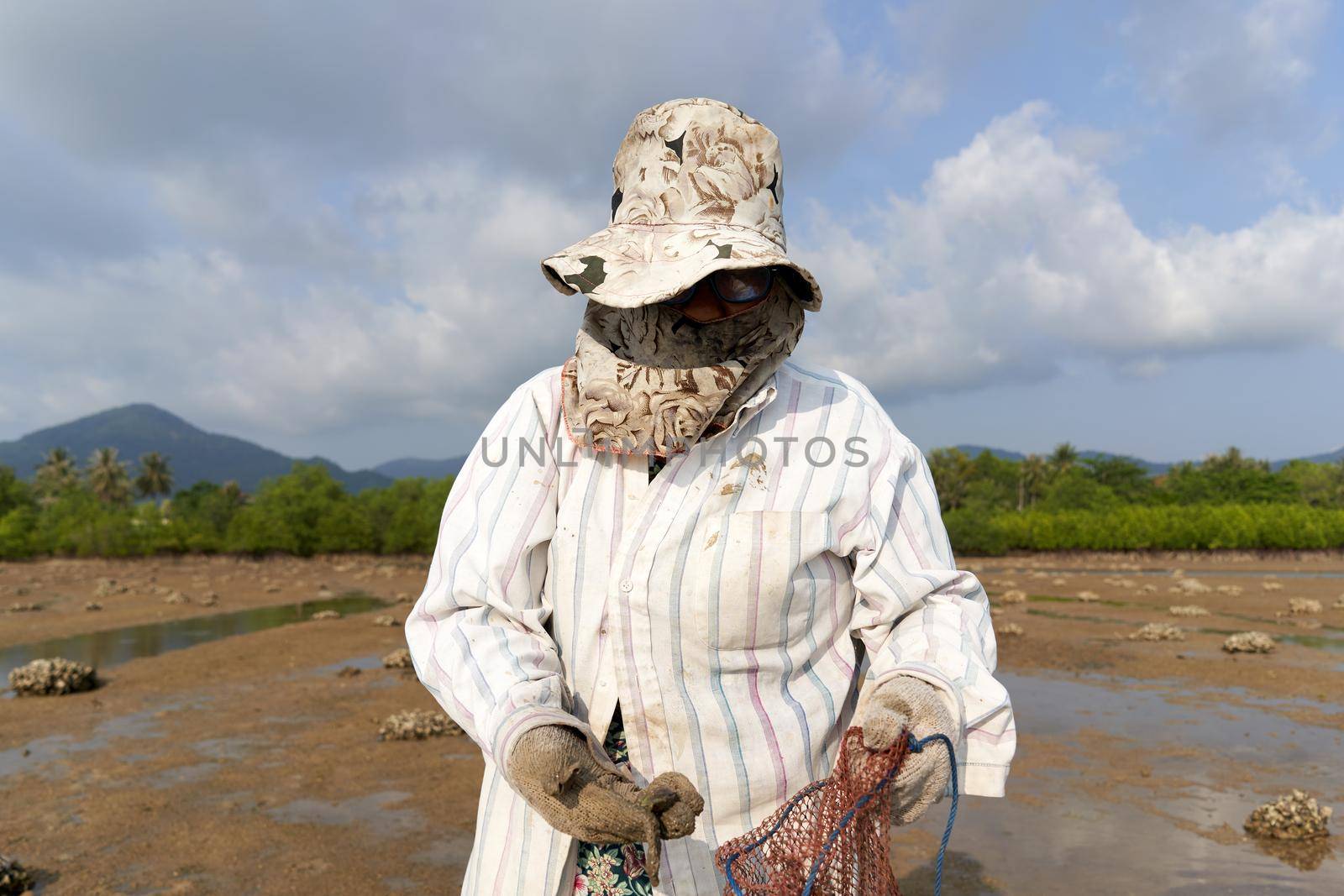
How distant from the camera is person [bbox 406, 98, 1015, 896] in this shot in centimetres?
160

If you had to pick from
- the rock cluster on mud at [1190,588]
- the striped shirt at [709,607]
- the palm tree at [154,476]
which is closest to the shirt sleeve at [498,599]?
the striped shirt at [709,607]

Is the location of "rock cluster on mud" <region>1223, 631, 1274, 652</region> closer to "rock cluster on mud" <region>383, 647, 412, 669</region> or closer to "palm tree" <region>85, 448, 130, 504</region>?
"rock cluster on mud" <region>383, 647, 412, 669</region>

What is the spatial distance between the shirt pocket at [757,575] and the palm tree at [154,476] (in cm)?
9376

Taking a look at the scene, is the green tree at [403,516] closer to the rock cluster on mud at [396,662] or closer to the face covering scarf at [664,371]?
the rock cluster on mud at [396,662]

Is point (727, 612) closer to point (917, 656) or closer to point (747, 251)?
point (917, 656)

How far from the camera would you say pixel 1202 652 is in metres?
14.9

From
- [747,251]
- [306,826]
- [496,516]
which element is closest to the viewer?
[747,251]

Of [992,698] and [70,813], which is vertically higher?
[992,698]

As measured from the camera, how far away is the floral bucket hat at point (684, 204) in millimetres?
1627

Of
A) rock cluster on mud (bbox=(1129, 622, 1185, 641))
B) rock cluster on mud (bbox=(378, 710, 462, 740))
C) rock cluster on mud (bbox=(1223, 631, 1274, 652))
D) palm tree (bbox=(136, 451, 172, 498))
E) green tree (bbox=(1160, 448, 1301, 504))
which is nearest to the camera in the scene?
rock cluster on mud (bbox=(378, 710, 462, 740))

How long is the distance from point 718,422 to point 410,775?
8027 millimetres

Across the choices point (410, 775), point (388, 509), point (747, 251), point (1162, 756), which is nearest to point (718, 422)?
point (747, 251)

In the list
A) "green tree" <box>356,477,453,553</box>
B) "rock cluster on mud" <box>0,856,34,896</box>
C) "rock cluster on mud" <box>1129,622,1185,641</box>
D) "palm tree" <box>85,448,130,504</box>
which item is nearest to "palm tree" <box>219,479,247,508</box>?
"palm tree" <box>85,448,130,504</box>

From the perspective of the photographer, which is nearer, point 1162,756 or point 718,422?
point 718,422
